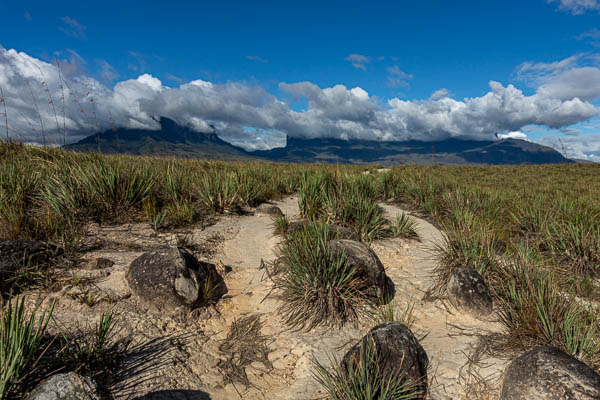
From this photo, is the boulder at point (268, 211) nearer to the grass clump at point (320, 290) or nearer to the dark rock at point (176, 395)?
the grass clump at point (320, 290)

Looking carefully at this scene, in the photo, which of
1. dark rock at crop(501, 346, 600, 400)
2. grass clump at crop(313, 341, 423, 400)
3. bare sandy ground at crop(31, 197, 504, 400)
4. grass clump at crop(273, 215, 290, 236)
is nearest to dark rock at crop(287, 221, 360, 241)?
grass clump at crop(273, 215, 290, 236)

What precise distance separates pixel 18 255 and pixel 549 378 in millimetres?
5069

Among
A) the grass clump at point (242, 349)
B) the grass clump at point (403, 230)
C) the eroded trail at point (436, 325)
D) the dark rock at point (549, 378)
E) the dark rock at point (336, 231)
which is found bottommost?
the grass clump at point (242, 349)

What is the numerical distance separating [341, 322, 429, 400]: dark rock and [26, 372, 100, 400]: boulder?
1.84 meters

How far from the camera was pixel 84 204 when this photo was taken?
4789mm

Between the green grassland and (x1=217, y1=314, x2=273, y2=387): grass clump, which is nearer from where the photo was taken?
(x1=217, y1=314, x2=273, y2=387): grass clump

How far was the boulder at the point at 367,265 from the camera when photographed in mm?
3898

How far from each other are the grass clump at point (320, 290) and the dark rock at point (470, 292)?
1.16 metres

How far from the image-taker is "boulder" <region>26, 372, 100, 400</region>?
5.60ft

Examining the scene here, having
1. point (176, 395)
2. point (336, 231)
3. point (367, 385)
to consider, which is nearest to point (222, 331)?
point (176, 395)

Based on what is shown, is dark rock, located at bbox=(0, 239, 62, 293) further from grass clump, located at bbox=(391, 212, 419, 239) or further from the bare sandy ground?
grass clump, located at bbox=(391, 212, 419, 239)

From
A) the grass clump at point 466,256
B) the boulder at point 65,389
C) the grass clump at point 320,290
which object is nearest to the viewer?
the boulder at point 65,389

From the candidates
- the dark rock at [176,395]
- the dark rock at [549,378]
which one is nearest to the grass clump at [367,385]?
the dark rock at [549,378]

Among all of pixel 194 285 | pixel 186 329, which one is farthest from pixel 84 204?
pixel 186 329
